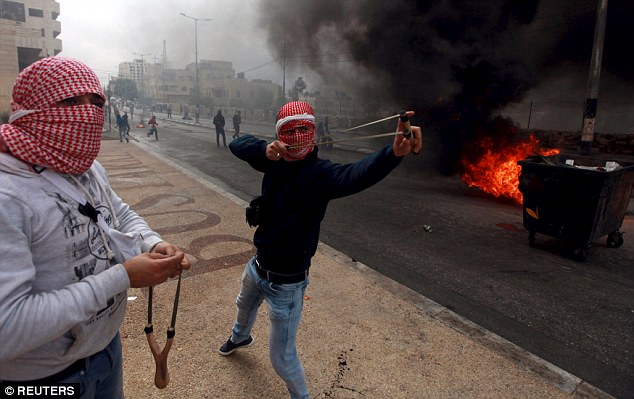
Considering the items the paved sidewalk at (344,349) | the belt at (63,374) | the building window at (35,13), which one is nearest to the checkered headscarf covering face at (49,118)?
the belt at (63,374)

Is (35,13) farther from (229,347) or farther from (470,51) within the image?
(229,347)

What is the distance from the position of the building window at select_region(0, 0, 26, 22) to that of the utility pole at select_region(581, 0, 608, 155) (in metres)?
63.9

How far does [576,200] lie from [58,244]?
235 inches

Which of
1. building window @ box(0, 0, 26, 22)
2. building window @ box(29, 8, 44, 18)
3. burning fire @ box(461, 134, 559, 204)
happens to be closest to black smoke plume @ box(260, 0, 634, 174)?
burning fire @ box(461, 134, 559, 204)

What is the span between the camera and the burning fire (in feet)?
29.3

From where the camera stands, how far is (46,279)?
116cm

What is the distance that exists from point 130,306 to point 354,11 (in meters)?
15.9

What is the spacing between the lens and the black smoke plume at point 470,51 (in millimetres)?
12484

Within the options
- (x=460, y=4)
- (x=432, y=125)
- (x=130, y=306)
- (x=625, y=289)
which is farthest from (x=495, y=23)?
(x=130, y=306)

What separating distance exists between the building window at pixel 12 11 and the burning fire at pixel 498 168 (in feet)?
205

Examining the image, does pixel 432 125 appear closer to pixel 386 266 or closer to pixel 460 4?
pixel 460 4

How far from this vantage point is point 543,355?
311 centimetres

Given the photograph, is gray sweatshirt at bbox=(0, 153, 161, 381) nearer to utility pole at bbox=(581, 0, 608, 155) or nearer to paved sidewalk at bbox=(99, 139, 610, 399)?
paved sidewalk at bbox=(99, 139, 610, 399)

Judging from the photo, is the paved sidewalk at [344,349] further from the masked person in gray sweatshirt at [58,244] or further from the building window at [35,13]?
the building window at [35,13]
